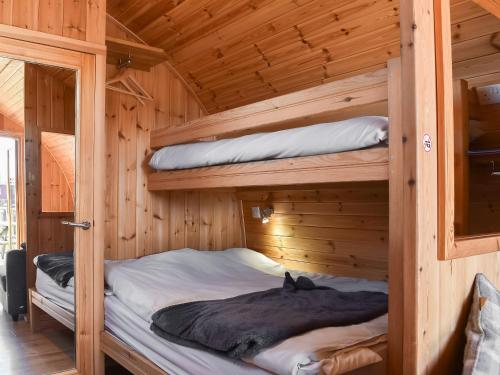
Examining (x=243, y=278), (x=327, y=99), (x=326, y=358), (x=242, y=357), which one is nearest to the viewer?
(x=326, y=358)

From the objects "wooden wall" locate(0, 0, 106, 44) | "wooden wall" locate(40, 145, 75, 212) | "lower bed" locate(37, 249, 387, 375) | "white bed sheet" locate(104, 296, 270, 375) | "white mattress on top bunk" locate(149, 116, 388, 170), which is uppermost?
"wooden wall" locate(0, 0, 106, 44)

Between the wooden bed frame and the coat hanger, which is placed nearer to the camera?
the wooden bed frame

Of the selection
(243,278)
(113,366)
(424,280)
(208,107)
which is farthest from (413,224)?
(208,107)

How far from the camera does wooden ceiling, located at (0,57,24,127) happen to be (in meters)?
2.19

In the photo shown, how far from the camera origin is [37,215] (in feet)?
7.59

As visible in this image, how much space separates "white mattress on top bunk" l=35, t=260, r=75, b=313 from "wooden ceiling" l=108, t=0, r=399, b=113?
1825 millimetres

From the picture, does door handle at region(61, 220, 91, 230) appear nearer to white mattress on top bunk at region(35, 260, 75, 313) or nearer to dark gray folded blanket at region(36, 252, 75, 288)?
dark gray folded blanket at region(36, 252, 75, 288)

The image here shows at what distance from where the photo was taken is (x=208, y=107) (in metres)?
3.76

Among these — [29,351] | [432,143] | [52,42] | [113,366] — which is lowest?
[113,366]

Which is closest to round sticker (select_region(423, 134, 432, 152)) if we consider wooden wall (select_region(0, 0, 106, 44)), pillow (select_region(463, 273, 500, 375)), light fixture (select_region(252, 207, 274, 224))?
pillow (select_region(463, 273, 500, 375))

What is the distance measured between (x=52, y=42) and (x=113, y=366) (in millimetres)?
2050

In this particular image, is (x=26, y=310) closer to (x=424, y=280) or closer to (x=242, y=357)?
(x=242, y=357)

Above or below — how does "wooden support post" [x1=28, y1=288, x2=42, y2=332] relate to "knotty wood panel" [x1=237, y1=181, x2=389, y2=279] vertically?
below

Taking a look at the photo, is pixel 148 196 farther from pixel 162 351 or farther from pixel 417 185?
pixel 417 185
